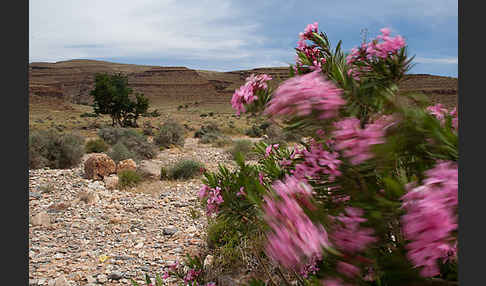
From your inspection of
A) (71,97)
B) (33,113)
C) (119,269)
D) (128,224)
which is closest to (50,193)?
(128,224)

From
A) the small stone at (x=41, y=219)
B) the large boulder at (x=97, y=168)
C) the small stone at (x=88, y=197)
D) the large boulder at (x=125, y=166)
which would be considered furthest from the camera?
the large boulder at (x=125, y=166)

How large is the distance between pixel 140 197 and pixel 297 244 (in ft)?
25.0

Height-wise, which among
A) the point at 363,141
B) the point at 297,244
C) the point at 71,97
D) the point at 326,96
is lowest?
the point at 297,244

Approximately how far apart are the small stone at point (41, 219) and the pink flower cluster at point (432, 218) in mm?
7065

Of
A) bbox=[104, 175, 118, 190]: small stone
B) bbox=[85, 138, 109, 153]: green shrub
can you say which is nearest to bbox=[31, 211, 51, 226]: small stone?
bbox=[104, 175, 118, 190]: small stone

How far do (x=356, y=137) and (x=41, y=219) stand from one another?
711 centimetres

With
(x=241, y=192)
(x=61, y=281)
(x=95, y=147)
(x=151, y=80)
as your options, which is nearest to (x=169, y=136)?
(x=95, y=147)

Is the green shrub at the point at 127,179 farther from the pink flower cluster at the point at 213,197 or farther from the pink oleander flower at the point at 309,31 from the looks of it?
the pink oleander flower at the point at 309,31

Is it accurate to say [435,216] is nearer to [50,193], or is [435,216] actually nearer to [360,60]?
[360,60]

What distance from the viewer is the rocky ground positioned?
4633mm

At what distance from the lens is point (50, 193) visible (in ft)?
26.0

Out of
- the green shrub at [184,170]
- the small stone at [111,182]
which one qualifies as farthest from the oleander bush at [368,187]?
the green shrub at [184,170]

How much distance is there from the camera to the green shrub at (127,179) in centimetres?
858

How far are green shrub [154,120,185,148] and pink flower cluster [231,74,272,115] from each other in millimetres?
15009
